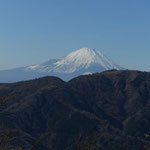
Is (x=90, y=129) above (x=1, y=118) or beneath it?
beneath

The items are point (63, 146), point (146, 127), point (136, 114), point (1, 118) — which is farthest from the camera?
point (136, 114)

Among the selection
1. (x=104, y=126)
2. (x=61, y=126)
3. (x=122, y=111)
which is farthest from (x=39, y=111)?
(x=122, y=111)

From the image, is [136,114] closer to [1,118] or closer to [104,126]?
[104,126]

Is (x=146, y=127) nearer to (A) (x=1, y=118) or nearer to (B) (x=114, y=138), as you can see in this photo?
(B) (x=114, y=138)

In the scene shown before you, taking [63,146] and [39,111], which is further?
[39,111]

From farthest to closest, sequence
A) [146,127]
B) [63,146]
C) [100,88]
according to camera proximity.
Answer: [100,88], [146,127], [63,146]

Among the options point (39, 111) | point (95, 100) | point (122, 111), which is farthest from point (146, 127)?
point (39, 111)
